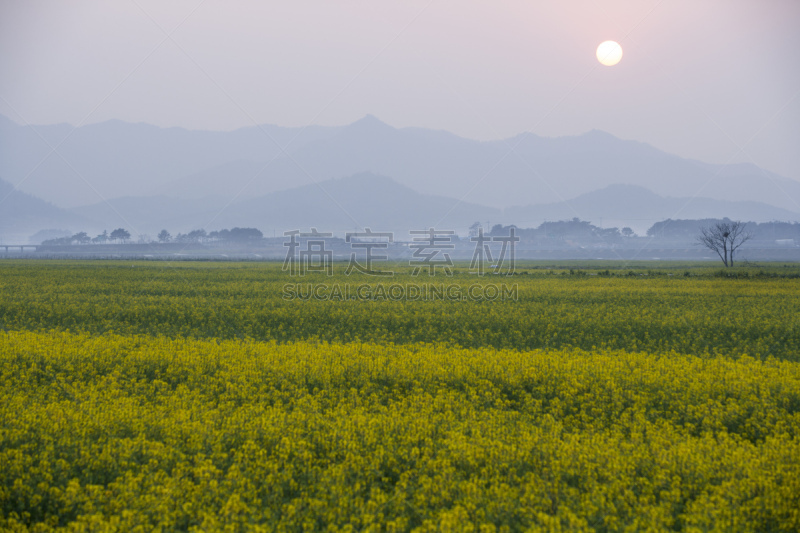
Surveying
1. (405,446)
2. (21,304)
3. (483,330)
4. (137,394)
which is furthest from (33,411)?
(21,304)

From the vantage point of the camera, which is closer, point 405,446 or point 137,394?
point 405,446

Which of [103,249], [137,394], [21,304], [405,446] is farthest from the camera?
[103,249]

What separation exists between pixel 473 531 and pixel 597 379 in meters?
6.32

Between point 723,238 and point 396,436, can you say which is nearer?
point 396,436

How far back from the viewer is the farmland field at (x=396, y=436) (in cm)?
598

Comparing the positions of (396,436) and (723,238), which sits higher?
(723,238)

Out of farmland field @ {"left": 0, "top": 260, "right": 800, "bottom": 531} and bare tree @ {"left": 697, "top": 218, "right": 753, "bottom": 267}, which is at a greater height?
bare tree @ {"left": 697, "top": 218, "right": 753, "bottom": 267}

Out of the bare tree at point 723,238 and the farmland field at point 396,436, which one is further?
the bare tree at point 723,238

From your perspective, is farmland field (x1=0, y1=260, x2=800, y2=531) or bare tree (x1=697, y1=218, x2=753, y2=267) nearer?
farmland field (x1=0, y1=260, x2=800, y2=531)

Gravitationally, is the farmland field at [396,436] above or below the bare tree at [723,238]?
below

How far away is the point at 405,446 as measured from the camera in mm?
7566

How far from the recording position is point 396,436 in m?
7.83

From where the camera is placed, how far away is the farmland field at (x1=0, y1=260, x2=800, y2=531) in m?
5.98

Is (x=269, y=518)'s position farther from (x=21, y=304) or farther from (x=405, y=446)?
(x=21, y=304)
